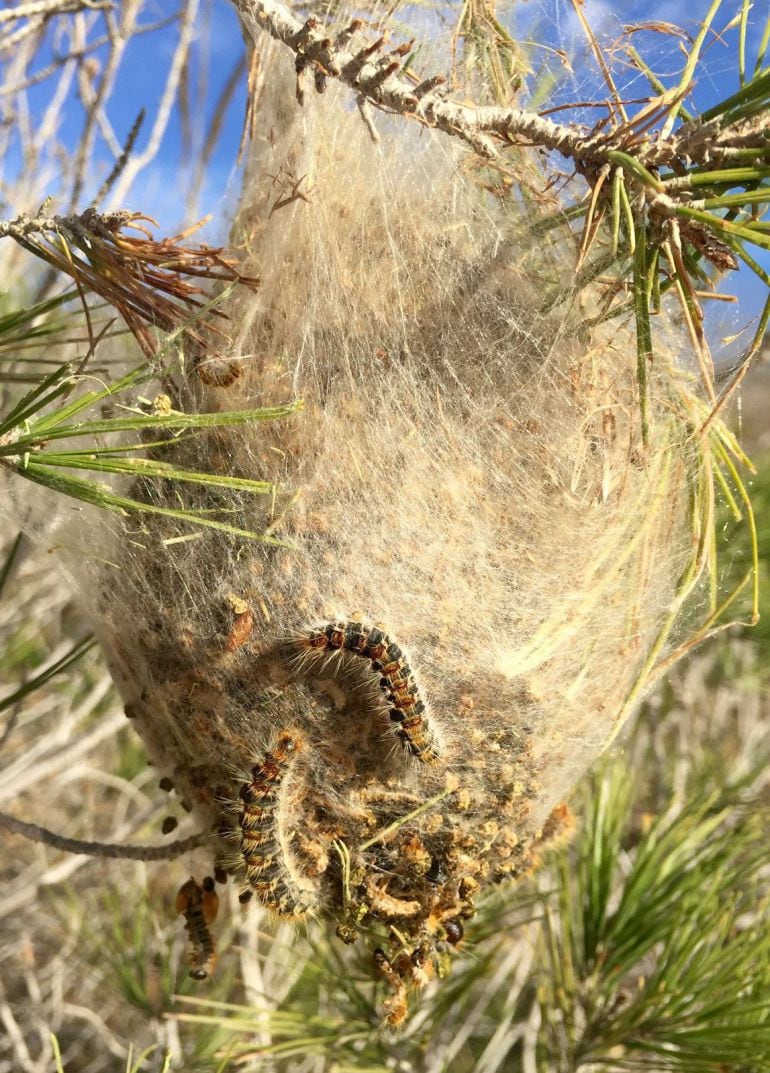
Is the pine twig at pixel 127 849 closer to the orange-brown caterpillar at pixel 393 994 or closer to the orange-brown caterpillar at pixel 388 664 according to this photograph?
the orange-brown caterpillar at pixel 393 994

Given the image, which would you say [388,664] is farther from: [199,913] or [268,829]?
[199,913]

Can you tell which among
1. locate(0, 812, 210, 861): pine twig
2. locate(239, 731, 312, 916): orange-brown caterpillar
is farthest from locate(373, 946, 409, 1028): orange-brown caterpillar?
locate(0, 812, 210, 861): pine twig

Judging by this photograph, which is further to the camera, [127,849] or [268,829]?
[127,849]

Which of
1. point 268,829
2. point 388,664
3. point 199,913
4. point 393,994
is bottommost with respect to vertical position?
point 393,994

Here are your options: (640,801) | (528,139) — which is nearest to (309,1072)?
(640,801)

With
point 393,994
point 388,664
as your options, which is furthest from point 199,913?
point 388,664
